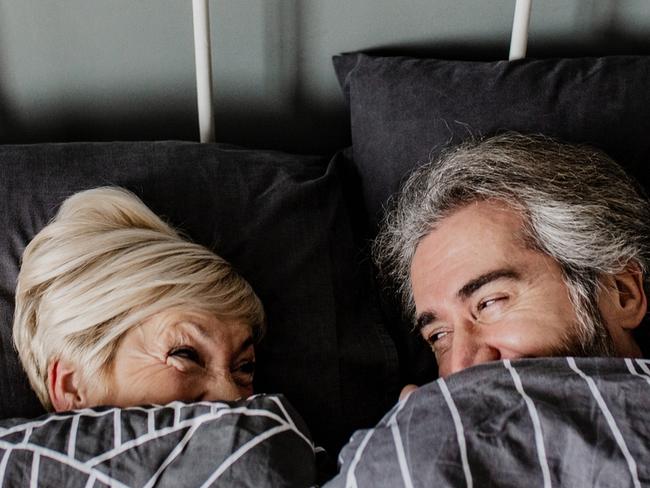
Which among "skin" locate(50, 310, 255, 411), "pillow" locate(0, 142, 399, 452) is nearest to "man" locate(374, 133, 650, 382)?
"pillow" locate(0, 142, 399, 452)

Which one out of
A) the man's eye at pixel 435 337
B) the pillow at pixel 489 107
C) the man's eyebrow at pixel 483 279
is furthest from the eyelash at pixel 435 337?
the pillow at pixel 489 107

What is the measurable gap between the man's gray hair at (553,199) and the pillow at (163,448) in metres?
0.46

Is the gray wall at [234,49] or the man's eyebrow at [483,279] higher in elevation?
the gray wall at [234,49]

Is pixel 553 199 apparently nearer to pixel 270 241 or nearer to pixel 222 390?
pixel 270 241

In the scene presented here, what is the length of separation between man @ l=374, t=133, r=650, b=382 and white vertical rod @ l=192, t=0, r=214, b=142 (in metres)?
0.42

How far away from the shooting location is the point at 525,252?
3.61 feet

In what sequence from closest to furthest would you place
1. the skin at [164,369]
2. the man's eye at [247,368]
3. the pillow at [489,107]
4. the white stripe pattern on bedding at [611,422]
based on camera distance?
the white stripe pattern on bedding at [611,422]
the skin at [164,369]
the man's eye at [247,368]
the pillow at [489,107]

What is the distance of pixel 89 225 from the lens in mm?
1093

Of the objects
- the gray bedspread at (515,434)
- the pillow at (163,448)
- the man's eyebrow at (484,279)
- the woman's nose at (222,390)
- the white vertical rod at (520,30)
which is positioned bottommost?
the woman's nose at (222,390)

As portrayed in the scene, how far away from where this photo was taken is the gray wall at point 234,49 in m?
1.38

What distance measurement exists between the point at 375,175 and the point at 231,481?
659 mm

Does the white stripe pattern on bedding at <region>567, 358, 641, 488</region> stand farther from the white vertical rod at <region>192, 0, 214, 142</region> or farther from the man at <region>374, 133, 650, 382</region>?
the white vertical rod at <region>192, 0, 214, 142</region>

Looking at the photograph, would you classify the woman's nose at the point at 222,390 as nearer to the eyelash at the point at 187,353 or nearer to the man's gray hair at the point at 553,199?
the eyelash at the point at 187,353

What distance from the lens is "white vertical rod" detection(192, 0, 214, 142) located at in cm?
129
